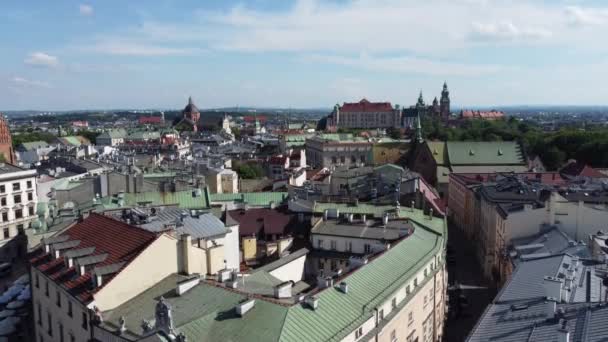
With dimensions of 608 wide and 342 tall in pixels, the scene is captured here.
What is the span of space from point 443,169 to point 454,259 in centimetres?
3870

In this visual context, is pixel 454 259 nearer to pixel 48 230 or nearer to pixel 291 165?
pixel 48 230

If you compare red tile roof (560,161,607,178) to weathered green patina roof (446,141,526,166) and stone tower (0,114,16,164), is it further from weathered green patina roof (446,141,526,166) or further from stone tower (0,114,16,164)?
stone tower (0,114,16,164)

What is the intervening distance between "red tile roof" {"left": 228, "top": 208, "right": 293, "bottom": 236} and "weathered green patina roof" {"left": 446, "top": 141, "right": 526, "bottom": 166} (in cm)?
5449

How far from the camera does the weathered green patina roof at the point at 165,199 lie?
163ft

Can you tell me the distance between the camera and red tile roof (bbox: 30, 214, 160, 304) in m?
28.2

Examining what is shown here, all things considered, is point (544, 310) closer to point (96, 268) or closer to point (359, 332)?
point (359, 332)

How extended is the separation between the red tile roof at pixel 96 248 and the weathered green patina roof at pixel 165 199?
13.7 metres

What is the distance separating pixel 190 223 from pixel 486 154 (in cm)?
7236

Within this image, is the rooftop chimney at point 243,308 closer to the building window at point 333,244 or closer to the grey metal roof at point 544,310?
the grey metal roof at point 544,310

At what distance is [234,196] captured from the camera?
192 ft

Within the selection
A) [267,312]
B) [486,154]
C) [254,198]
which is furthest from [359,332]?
[486,154]

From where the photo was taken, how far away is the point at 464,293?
4862 cm

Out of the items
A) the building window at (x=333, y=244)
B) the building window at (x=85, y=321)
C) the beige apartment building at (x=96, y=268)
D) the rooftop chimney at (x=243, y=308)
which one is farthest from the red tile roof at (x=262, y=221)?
the rooftop chimney at (x=243, y=308)

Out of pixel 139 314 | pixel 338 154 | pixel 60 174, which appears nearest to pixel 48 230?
pixel 139 314
